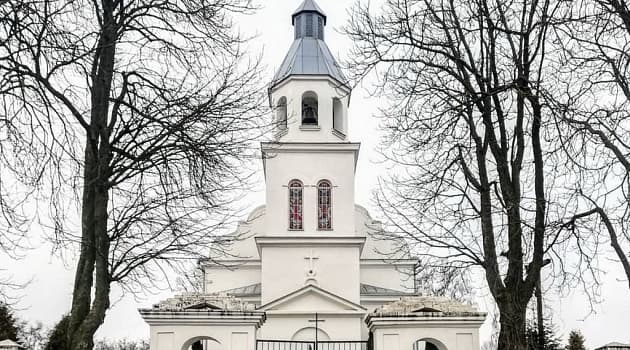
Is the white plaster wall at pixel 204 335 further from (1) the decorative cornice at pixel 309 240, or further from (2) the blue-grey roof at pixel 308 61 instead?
(2) the blue-grey roof at pixel 308 61

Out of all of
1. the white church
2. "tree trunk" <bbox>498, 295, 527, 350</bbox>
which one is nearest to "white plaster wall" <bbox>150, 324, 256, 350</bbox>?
"tree trunk" <bbox>498, 295, 527, 350</bbox>

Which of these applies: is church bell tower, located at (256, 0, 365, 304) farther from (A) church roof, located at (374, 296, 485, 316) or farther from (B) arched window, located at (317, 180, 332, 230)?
(A) church roof, located at (374, 296, 485, 316)

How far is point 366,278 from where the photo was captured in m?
34.2

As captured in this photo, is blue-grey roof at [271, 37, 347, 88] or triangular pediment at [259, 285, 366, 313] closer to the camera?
triangular pediment at [259, 285, 366, 313]

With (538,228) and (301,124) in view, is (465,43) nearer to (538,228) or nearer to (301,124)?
(538,228)

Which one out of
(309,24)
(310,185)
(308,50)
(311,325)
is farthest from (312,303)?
(309,24)

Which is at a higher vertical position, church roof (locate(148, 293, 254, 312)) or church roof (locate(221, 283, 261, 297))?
church roof (locate(221, 283, 261, 297))

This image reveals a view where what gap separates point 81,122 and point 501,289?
6.80 meters

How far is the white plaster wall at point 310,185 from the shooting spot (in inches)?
1225

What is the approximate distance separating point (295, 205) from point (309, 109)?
12.6ft

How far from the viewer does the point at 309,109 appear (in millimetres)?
32625

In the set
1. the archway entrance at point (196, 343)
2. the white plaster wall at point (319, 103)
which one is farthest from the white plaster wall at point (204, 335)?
the white plaster wall at point (319, 103)

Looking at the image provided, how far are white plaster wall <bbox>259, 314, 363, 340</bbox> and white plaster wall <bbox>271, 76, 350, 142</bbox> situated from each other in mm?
6700

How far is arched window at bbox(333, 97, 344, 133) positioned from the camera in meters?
32.5
